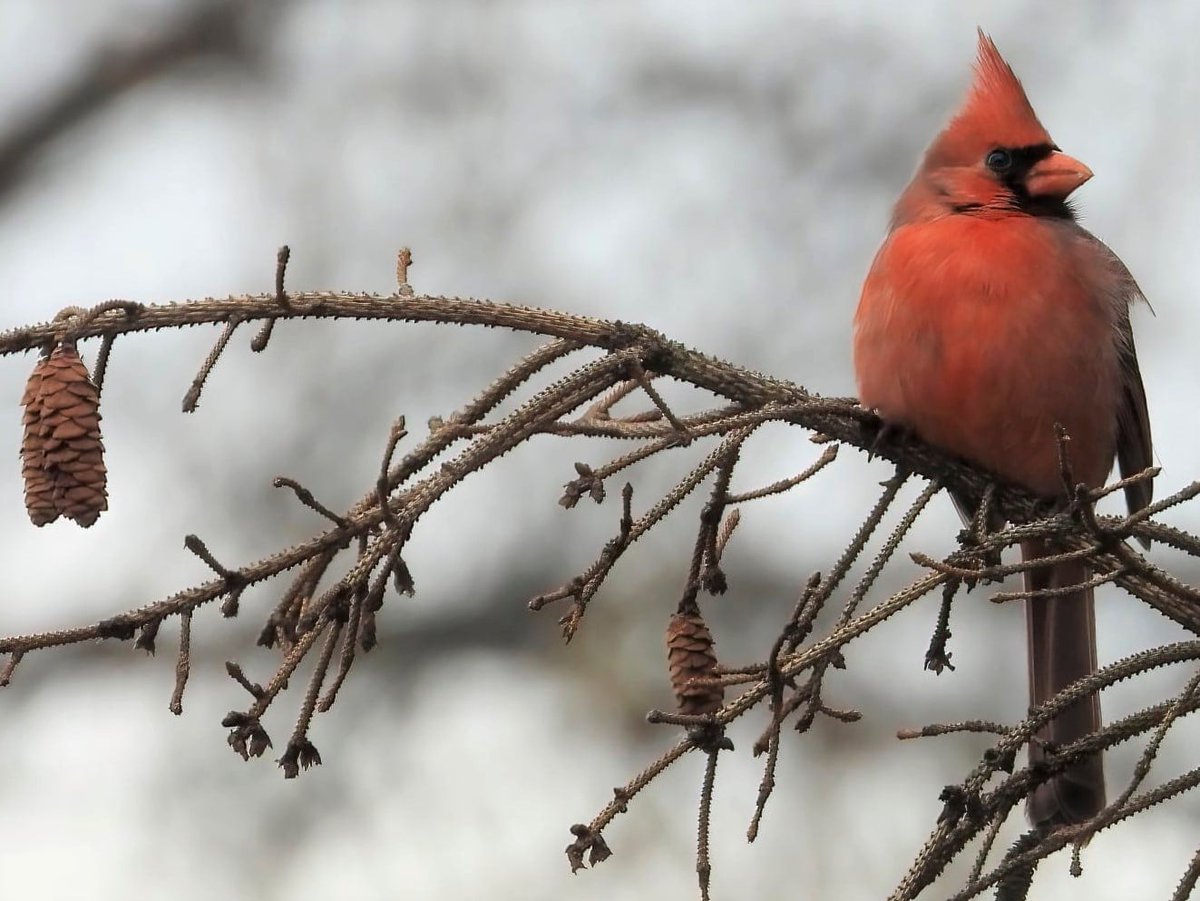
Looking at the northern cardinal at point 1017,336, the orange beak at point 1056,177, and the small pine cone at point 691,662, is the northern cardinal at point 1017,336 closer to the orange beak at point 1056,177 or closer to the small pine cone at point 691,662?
the orange beak at point 1056,177

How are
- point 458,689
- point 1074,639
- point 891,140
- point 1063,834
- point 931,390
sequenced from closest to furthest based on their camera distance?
point 1063,834 → point 931,390 → point 1074,639 → point 458,689 → point 891,140

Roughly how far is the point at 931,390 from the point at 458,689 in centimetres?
292

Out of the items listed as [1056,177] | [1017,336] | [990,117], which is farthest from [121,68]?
[1017,336]

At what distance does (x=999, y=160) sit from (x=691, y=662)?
4.68ft

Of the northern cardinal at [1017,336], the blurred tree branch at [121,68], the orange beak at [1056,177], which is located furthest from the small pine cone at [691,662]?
the blurred tree branch at [121,68]

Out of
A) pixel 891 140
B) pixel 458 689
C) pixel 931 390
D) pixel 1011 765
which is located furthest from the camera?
pixel 891 140

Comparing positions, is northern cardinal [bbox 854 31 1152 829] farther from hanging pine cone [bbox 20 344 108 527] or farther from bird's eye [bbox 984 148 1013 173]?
hanging pine cone [bbox 20 344 108 527]

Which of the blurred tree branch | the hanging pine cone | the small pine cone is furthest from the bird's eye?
the blurred tree branch

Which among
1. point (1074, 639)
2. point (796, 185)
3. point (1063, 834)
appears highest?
point (796, 185)

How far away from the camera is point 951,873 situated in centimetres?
461

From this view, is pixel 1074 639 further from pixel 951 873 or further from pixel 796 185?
pixel 796 185

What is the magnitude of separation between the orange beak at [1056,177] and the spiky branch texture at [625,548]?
113cm

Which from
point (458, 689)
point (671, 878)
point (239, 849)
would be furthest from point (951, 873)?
point (239, 849)

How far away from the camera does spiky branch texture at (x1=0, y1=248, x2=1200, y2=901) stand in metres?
1.42
